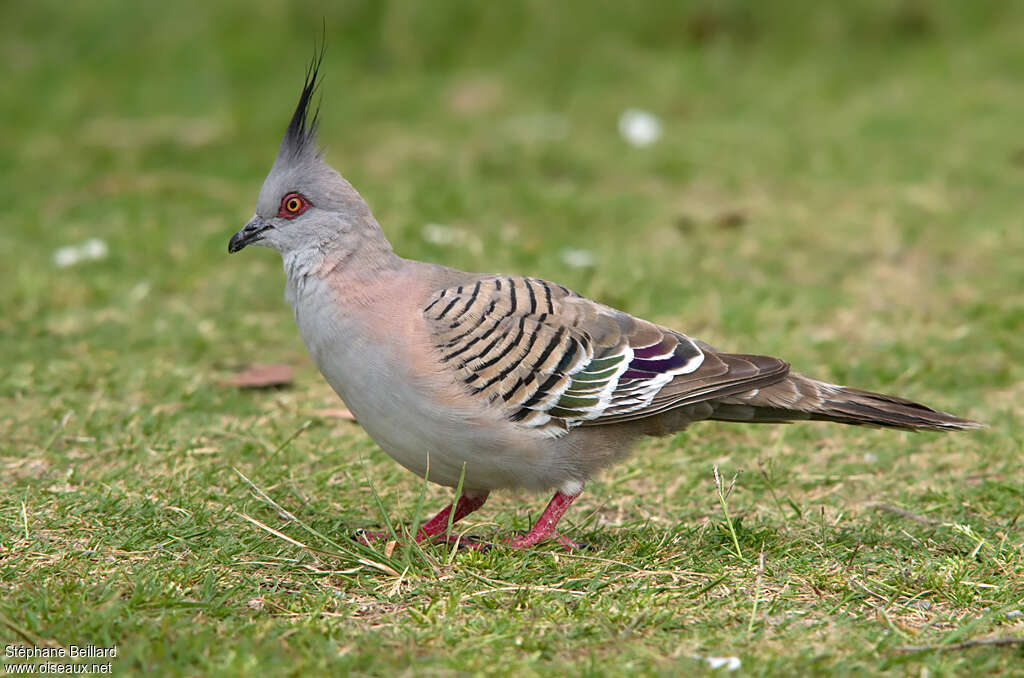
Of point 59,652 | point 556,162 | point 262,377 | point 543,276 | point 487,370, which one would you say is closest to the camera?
point 59,652

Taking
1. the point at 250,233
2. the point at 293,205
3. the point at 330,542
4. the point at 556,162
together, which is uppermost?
the point at 556,162

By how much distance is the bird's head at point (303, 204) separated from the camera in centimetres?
402

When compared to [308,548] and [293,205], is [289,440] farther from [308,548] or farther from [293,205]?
[293,205]

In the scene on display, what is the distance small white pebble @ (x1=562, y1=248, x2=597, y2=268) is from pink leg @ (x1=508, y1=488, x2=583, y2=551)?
2.83m

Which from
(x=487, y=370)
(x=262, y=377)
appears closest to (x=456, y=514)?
(x=487, y=370)

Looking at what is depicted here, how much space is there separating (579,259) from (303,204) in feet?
9.09

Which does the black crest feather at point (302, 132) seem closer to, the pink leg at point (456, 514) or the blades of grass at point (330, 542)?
the blades of grass at point (330, 542)

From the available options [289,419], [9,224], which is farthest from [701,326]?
[9,224]

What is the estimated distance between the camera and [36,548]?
11.5 feet

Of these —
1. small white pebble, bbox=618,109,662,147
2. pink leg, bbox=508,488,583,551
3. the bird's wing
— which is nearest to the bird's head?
the bird's wing

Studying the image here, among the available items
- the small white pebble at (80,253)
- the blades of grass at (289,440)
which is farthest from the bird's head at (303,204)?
the small white pebble at (80,253)

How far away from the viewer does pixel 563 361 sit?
385 cm

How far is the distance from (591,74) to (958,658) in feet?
24.6

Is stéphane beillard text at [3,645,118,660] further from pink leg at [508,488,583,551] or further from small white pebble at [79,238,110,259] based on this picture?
small white pebble at [79,238,110,259]
